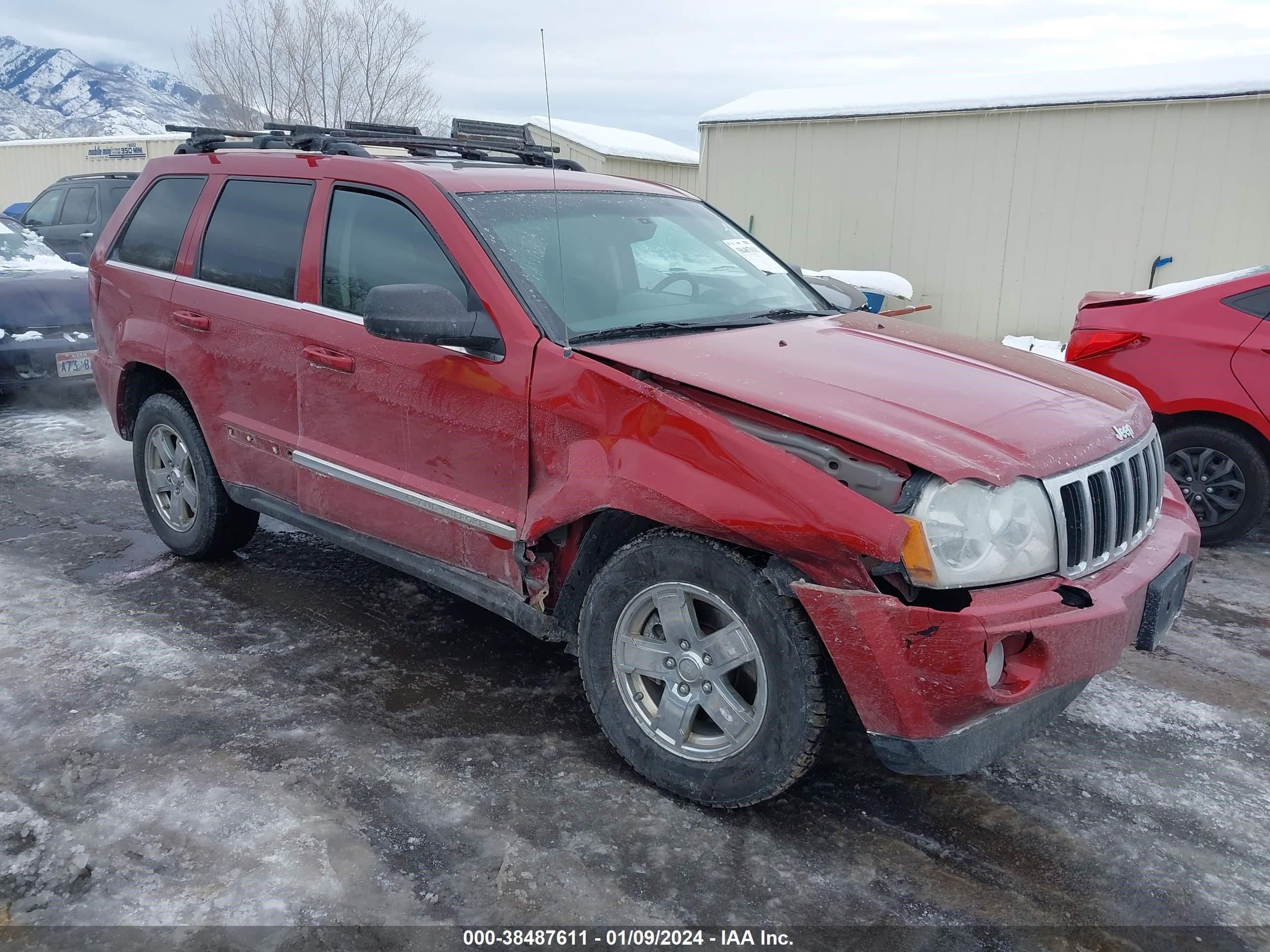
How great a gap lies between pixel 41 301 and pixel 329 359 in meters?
6.12

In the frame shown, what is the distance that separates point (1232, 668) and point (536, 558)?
2.88 m

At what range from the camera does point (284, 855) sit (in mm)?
2639

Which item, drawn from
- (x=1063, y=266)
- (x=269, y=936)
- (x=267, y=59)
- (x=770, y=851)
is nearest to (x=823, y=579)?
(x=770, y=851)

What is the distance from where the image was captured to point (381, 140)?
4324mm

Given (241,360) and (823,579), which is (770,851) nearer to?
(823,579)

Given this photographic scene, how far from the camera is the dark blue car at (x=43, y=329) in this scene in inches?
314

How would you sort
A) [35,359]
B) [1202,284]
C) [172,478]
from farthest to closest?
[35,359], [1202,284], [172,478]

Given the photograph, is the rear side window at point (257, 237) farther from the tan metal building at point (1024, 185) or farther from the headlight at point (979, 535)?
the tan metal building at point (1024, 185)

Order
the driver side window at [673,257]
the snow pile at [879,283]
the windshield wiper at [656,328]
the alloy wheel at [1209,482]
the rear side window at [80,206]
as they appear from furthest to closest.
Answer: the rear side window at [80,206] → the snow pile at [879,283] → the alloy wheel at [1209,482] → the driver side window at [673,257] → the windshield wiper at [656,328]

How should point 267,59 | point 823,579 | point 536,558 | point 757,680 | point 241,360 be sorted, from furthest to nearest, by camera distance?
point 267,59, point 241,360, point 536,558, point 757,680, point 823,579

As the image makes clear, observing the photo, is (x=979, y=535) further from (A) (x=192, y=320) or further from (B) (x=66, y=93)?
(B) (x=66, y=93)

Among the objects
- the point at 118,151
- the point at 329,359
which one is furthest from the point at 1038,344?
the point at 118,151

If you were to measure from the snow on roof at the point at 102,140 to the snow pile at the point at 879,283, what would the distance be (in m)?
17.2

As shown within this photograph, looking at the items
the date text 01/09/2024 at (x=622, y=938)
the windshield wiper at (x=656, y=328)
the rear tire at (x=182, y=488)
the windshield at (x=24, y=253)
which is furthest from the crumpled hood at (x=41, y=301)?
the date text 01/09/2024 at (x=622, y=938)
